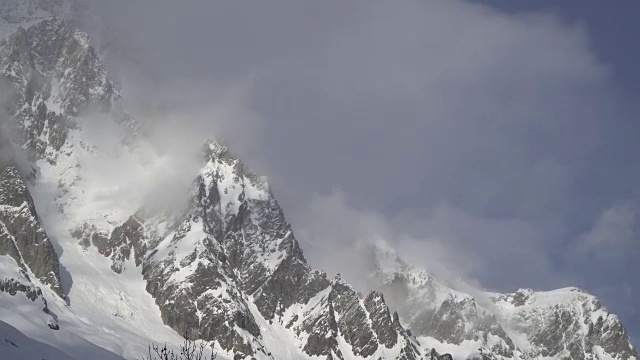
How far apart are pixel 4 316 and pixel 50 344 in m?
13.2

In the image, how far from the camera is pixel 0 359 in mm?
159375

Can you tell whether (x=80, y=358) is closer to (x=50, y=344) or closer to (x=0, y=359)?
(x=50, y=344)

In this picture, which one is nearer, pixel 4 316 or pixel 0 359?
pixel 0 359

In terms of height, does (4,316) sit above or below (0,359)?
above

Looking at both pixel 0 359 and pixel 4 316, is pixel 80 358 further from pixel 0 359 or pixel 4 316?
pixel 0 359

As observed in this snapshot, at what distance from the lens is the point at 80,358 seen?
653 ft

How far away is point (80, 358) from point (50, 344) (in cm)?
789

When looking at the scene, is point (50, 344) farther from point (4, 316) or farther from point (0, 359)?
point (0, 359)

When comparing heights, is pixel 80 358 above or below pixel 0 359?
above

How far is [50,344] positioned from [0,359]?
3496cm

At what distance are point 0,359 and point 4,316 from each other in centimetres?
4185

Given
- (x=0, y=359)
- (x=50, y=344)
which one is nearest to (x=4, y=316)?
(x=50, y=344)

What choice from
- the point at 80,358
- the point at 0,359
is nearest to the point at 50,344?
the point at 80,358

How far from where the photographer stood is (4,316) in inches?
7844
